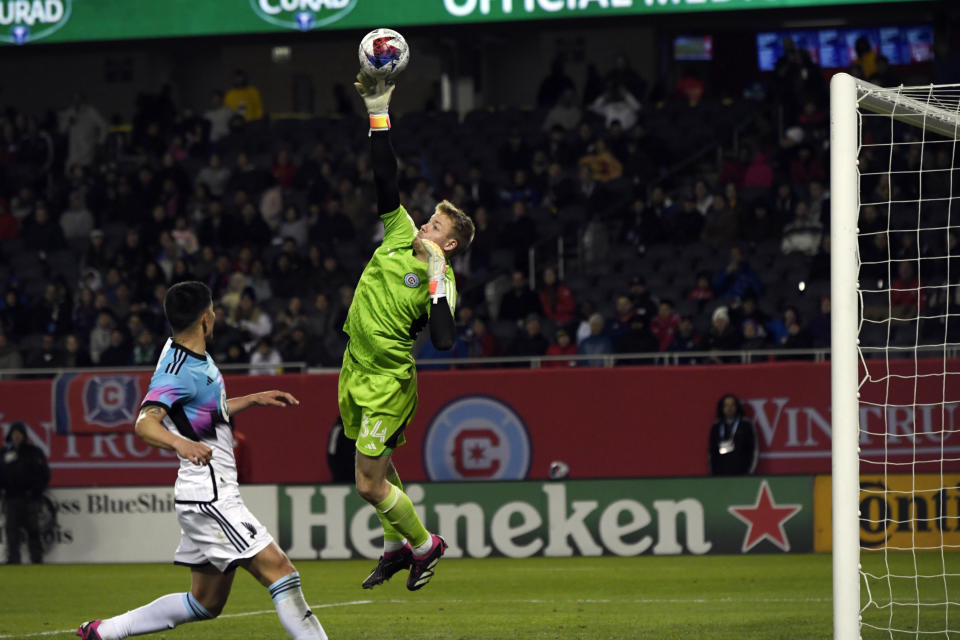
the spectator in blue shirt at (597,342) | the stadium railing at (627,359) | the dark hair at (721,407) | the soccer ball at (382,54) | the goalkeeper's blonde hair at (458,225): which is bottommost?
the dark hair at (721,407)

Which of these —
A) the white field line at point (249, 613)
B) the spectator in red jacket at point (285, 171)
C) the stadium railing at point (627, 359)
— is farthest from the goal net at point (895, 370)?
the spectator in red jacket at point (285, 171)

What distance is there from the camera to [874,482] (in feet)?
47.6

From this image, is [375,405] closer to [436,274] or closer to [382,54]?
[436,274]

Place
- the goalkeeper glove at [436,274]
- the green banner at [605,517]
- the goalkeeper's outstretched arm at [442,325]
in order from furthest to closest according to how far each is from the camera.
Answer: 1. the green banner at [605,517]
2. the goalkeeper glove at [436,274]
3. the goalkeeper's outstretched arm at [442,325]

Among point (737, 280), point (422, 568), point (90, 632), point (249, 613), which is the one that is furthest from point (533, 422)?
point (90, 632)

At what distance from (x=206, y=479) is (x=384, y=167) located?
72.1 inches

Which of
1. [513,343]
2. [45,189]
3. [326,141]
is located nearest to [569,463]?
→ [513,343]

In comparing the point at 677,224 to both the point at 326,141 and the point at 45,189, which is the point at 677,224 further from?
the point at 45,189

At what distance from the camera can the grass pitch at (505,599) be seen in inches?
364

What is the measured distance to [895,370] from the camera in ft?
51.2

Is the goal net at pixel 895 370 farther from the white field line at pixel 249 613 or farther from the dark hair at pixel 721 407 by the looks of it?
the white field line at pixel 249 613

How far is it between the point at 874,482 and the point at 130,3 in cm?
980

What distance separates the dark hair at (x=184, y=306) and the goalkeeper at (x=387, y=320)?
115cm

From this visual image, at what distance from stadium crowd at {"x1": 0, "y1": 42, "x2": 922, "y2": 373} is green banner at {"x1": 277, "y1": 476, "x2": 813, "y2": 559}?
214 cm
